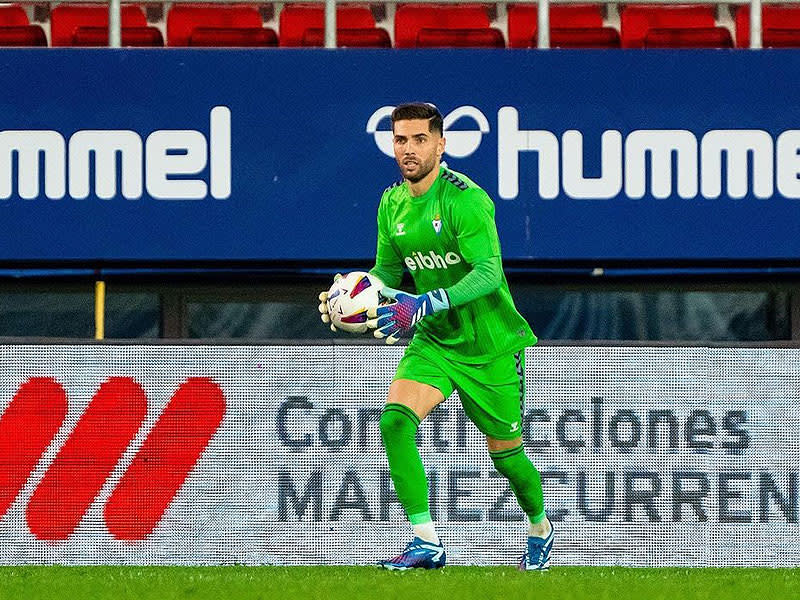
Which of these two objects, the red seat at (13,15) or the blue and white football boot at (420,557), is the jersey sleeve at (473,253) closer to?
the blue and white football boot at (420,557)

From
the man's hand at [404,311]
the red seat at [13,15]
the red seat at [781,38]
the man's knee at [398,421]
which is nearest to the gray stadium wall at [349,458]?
the man's knee at [398,421]

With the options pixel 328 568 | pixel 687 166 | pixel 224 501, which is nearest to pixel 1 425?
pixel 224 501

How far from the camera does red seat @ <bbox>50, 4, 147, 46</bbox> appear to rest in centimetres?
952

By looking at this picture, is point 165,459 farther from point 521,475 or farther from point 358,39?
point 358,39

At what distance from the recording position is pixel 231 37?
9.37 metres

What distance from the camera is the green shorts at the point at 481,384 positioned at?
6.42 meters

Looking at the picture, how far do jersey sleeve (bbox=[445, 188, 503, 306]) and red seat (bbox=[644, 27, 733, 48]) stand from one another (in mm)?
3499

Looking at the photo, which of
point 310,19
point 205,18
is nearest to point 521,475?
point 310,19

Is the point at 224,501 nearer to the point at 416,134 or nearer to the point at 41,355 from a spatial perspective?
the point at 41,355

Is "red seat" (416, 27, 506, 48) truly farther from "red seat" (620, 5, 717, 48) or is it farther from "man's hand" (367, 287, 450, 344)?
"man's hand" (367, 287, 450, 344)

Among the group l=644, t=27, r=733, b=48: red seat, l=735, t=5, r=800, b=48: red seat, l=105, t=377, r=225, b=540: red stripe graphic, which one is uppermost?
l=735, t=5, r=800, b=48: red seat

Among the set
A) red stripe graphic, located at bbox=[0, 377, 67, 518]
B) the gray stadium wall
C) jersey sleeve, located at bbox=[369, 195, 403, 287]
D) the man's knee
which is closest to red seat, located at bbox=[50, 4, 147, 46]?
the gray stadium wall

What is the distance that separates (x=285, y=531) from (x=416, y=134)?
2.13m

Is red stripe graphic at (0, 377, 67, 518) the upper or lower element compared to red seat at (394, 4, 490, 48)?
lower
